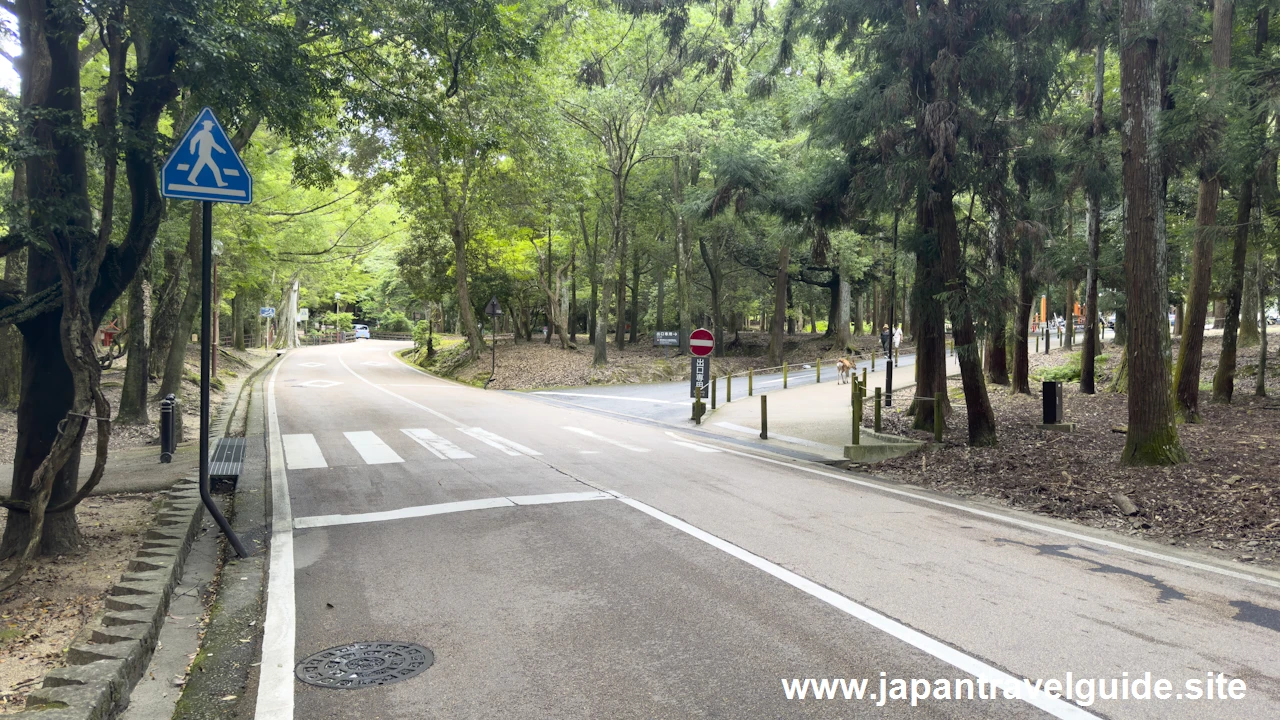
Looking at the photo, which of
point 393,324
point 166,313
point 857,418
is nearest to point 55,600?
point 857,418

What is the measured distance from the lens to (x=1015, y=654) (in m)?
4.21


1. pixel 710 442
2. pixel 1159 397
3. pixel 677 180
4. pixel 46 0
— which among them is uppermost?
pixel 677 180

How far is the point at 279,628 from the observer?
15.6 ft

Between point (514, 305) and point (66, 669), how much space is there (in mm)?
39354

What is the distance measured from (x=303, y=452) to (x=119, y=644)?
330 inches

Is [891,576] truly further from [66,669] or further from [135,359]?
[135,359]

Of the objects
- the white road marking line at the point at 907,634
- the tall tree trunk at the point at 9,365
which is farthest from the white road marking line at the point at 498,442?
the tall tree trunk at the point at 9,365

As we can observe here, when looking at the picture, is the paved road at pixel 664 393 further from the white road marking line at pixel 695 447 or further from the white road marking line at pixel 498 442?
the white road marking line at pixel 498 442

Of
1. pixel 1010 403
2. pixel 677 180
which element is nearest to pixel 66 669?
pixel 1010 403

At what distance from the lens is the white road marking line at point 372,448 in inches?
444

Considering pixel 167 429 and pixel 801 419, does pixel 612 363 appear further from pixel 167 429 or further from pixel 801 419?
pixel 167 429

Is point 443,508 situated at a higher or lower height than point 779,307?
lower

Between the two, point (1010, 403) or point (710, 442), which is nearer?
point (710, 442)

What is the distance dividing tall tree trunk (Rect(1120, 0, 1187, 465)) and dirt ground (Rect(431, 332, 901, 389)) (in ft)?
68.9
